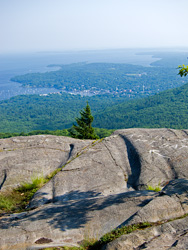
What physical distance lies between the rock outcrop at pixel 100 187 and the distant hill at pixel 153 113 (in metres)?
91.9

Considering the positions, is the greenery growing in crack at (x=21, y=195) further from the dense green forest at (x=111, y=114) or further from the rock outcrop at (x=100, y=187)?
the dense green forest at (x=111, y=114)

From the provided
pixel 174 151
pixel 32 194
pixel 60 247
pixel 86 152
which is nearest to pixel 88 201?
pixel 60 247

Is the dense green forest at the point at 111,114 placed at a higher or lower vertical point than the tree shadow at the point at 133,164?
lower

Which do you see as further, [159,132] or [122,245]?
[159,132]

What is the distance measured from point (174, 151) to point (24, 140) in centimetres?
807

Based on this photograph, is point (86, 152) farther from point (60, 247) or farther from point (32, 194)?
point (60, 247)

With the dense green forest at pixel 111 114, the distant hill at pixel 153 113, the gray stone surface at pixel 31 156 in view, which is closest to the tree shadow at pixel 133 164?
the gray stone surface at pixel 31 156

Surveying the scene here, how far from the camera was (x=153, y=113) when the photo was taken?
404 feet

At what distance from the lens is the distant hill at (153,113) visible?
10690cm

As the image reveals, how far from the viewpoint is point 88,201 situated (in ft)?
19.8

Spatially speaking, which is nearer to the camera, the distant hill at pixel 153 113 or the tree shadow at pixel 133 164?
the tree shadow at pixel 133 164

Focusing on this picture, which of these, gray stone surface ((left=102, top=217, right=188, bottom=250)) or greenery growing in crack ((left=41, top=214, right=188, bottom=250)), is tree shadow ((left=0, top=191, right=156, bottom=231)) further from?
gray stone surface ((left=102, top=217, right=188, bottom=250))

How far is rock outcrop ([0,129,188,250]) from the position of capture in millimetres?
4547

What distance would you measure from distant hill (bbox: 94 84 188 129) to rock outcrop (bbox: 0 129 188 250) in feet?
302
